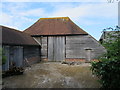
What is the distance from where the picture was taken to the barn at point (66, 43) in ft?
50.8

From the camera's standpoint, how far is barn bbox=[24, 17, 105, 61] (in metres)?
15.5

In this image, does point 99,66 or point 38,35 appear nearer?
point 99,66

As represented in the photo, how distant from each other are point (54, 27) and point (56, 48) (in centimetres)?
320

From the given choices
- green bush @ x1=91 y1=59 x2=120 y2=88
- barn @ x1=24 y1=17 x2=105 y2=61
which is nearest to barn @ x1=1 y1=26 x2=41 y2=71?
barn @ x1=24 y1=17 x2=105 y2=61

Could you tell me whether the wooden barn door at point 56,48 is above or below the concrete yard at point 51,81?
above

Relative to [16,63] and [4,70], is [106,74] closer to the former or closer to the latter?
[4,70]

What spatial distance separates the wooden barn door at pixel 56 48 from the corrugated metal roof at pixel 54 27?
0.87 meters

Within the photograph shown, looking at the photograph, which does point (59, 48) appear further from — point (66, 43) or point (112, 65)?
point (112, 65)

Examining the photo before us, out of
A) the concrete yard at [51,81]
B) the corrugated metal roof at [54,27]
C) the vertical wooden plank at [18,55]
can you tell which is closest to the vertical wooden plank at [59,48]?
the corrugated metal roof at [54,27]

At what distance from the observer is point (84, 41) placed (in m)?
15.6

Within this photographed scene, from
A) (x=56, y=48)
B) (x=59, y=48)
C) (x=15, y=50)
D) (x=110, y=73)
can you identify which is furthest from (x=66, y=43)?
(x=110, y=73)

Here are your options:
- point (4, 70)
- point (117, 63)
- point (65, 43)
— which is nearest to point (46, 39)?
point (65, 43)

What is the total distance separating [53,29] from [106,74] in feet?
41.4

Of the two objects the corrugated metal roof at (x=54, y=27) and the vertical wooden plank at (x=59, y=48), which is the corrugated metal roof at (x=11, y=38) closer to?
the corrugated metal roof at (x=54, y=27)
